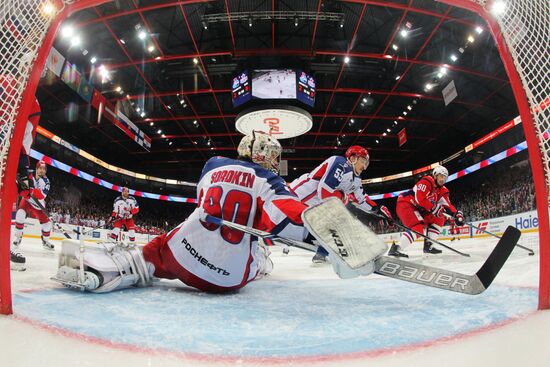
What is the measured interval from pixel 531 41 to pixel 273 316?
1408mm

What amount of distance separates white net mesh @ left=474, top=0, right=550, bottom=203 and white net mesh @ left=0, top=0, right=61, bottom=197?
1560 mm

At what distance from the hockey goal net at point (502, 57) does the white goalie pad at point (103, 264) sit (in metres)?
0.48

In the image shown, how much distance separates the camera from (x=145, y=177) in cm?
2080

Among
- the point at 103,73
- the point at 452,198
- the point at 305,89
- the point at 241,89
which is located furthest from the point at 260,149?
the point at 452,198

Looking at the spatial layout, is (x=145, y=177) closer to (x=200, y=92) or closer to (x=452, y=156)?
(x=200, y=92)

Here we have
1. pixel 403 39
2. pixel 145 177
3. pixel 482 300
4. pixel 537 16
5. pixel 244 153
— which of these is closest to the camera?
pixel 537 16

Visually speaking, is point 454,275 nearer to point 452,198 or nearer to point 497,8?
point 497,8

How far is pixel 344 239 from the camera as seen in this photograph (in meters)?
1.13

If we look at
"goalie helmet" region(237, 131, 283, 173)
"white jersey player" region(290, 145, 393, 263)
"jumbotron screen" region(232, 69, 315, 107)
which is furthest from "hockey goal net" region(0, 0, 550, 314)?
"jumbotron screen" region(232, 69, 315, 107)

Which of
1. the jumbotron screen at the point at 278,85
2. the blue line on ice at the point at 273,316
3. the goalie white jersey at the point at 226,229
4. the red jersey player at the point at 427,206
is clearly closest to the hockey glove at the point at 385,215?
the red jersey player at the point at 427,206

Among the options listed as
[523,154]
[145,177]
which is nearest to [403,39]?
[523,154]

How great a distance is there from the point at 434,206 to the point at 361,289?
10.2ft

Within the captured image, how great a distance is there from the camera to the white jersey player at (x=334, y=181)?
3.51m

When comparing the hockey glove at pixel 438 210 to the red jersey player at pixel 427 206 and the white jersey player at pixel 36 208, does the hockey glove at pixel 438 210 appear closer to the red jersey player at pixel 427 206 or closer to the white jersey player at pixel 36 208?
the red jersey player at pixel 427 206
